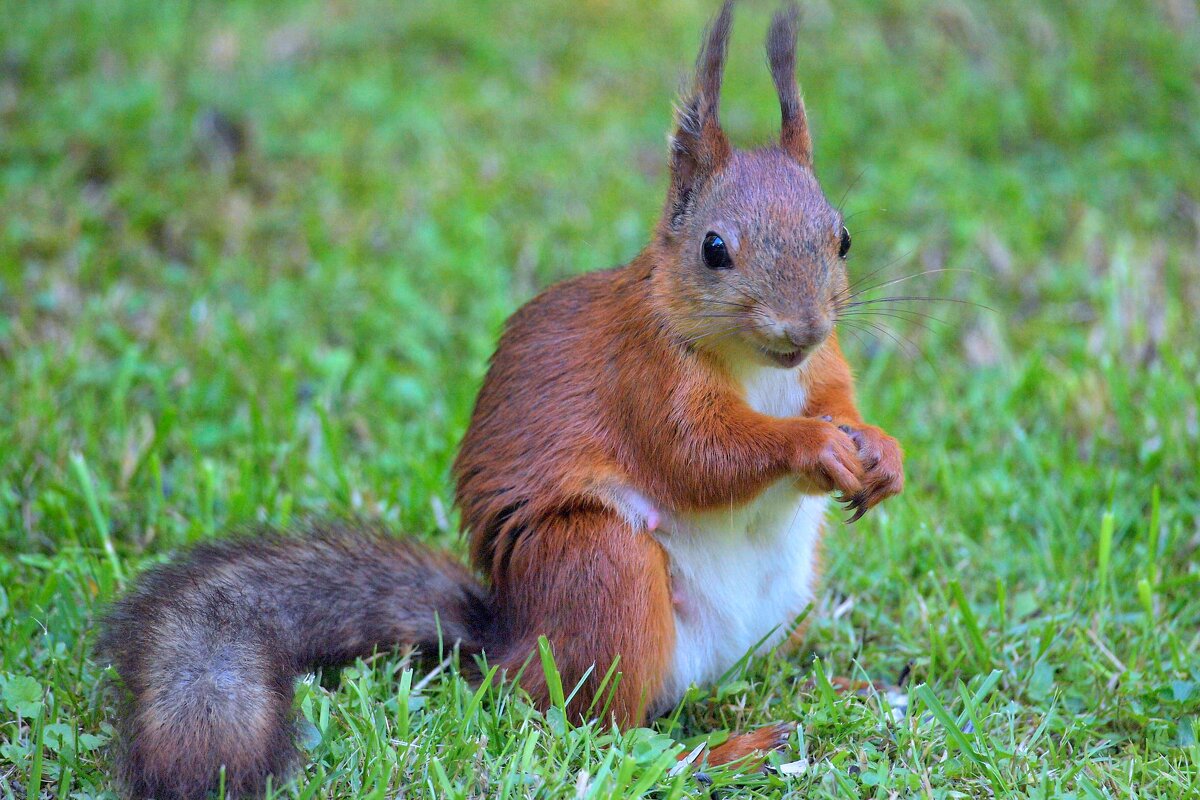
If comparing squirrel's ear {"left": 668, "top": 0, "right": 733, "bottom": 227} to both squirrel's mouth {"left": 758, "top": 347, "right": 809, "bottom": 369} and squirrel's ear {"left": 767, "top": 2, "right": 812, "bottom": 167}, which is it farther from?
squirrel's mouth {"left": 758, "top": 347, "right": 809, "bottom": 369}

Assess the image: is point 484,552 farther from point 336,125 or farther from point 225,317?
A: point 336,125

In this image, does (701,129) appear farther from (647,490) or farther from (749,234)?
(647,490)

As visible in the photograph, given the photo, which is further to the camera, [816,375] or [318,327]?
[318,327]

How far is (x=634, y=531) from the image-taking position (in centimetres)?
224

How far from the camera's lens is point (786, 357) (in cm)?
220

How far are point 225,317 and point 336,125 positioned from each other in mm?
1252

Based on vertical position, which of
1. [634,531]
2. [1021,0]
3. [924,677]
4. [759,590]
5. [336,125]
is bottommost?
[924,677]

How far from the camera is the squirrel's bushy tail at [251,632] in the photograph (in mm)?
1806

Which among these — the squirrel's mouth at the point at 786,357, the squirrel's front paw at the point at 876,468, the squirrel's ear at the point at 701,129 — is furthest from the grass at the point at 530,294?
the squirrel's ear at the point at 701,129

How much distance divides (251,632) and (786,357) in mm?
996

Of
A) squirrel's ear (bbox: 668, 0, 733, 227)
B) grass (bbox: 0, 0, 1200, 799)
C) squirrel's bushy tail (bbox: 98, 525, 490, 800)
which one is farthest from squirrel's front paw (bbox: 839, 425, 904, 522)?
squirrel's bushy tail (bbox: 98, 525, 490, 800)

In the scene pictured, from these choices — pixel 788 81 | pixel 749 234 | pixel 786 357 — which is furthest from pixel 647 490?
pixel 788 81

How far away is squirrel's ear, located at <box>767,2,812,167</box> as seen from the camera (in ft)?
7.95

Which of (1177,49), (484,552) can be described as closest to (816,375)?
(484,552)
